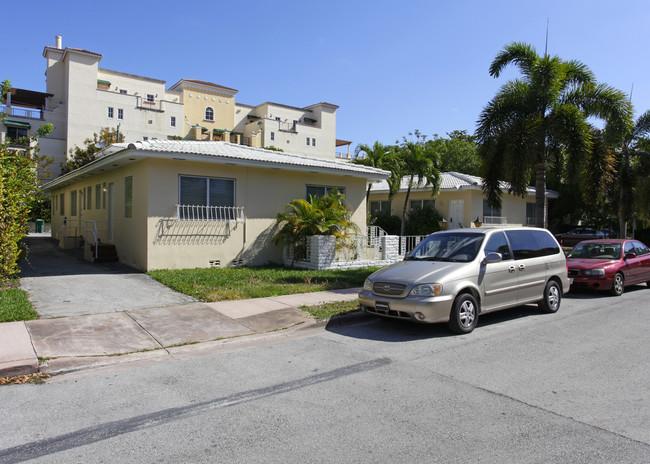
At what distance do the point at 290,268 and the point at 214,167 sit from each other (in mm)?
3909

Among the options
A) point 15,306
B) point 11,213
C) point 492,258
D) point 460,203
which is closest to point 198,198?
point 11,213

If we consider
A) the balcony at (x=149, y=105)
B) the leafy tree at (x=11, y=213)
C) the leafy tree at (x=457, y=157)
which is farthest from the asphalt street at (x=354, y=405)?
the balcony at (x=149, y=105)

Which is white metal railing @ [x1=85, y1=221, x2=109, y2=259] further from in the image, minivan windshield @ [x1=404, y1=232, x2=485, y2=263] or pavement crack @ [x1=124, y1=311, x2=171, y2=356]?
minivan windshield @ [x1=404, y1=232, x2=485, y2=263]

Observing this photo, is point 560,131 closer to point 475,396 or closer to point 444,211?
point 444,211

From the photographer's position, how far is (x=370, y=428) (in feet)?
13.3

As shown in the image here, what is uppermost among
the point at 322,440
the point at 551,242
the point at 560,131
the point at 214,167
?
the point at 560,131

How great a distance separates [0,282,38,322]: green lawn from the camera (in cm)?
748

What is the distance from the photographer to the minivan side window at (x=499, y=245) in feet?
27.3

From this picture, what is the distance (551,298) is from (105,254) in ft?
43.2

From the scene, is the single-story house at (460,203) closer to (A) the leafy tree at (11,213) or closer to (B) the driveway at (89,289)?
(B) the driveway at (89,289)

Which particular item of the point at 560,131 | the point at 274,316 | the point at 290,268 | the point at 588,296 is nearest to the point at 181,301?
the point at 274,316

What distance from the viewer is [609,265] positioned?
1180 centimetres

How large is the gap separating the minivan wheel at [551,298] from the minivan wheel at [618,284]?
323cm

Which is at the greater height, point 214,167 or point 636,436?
point 214,167
